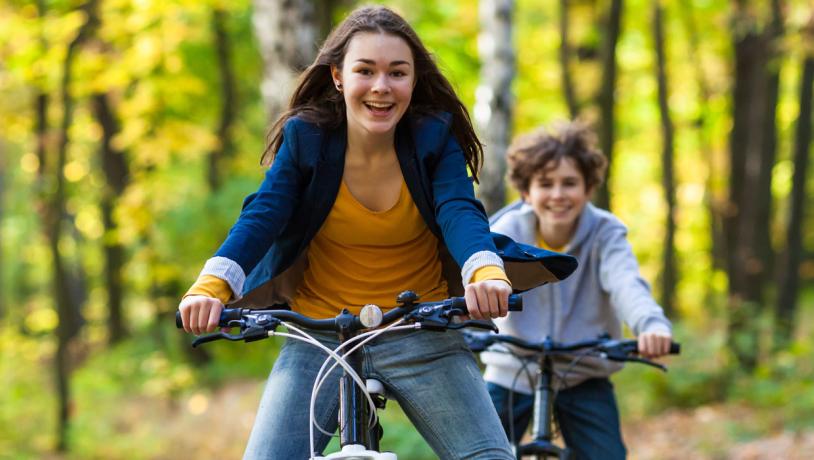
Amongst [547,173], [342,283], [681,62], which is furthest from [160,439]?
[681,62]

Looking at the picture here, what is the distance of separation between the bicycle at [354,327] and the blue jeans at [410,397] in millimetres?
126

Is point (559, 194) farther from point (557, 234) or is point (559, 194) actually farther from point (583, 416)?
point (583, 416)

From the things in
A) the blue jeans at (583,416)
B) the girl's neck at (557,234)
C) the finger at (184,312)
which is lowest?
the blue jeans at (583,416)

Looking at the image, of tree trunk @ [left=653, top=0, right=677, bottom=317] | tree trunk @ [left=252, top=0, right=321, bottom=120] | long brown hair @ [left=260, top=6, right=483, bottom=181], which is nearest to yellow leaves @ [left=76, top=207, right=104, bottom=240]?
tree trunk @ [left=653, top=0, right=677, bottom=317]

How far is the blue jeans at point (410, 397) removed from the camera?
3299 mm

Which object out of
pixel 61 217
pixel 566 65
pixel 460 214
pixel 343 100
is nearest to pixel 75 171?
pixel 61 217

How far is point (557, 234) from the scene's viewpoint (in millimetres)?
5242

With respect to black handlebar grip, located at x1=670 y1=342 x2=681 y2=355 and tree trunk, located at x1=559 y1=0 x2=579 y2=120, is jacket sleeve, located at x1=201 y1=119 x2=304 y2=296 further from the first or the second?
tree trunk, located at x1=559 y1=0 x2=579 y2=120

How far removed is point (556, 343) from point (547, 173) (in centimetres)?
96

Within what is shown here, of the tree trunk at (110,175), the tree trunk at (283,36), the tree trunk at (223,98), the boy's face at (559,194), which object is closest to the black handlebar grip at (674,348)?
the boy's face at (559,194)

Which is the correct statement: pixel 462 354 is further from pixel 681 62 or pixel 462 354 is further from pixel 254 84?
pixel 681 62

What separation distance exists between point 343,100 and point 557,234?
1.72 metres

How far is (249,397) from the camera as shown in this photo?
15.4m

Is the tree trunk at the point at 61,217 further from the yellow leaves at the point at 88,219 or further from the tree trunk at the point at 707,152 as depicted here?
the tree trunk at the point at 707,152
